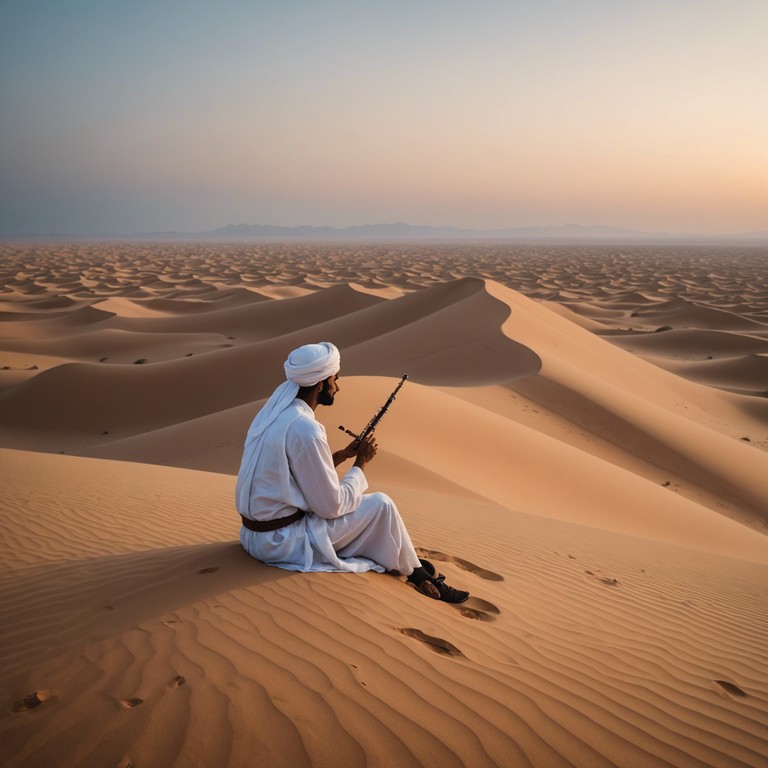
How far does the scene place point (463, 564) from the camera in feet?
16.6

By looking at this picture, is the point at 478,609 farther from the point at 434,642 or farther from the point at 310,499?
the point at 310,499

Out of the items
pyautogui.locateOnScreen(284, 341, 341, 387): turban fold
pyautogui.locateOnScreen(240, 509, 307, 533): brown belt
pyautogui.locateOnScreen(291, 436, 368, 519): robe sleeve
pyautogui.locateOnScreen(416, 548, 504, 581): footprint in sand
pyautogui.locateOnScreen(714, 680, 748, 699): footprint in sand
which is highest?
pyautogui.locateOnScreen(284, 341, 341, 387): turban fold

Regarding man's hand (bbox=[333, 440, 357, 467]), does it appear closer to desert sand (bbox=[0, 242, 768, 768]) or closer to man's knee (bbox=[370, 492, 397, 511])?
man's knee (bbox=[370, 492, 397, 511])

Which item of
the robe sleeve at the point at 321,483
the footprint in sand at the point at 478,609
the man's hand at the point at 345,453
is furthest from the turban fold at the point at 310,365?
the footprint in sand at the point at 478,609

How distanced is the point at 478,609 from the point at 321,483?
1347 millimetres

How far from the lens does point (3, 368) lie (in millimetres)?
21953

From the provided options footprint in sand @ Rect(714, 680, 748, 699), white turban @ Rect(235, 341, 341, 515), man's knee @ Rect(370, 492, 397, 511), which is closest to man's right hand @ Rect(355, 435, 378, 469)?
man's knee @ Rect(370, 492, 397, 511)

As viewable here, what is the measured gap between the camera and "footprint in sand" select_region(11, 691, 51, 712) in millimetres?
2586

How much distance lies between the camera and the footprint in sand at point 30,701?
2.59 metres

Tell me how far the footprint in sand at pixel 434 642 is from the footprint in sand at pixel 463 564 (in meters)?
1.51

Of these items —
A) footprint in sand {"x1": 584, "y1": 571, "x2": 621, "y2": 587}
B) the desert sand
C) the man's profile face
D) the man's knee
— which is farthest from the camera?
footprint in sand {"x1": 584, "y1": 571, "x2": 621, "y2": 587}

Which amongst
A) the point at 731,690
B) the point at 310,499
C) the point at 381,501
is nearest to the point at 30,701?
the point at 310,499

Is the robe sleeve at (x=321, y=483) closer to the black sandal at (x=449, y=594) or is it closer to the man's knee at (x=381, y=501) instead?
the man's knee at (x=381, y=501)

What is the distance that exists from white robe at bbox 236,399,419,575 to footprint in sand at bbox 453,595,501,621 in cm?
39
